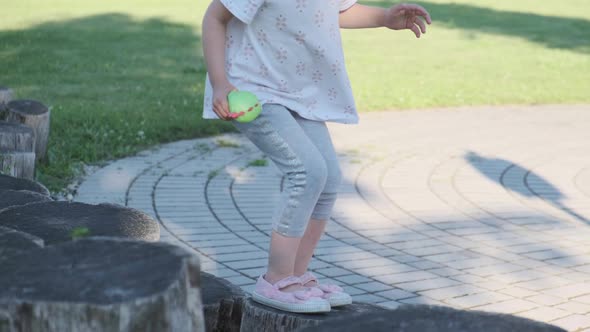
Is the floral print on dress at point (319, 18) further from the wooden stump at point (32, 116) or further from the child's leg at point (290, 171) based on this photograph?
the wooden stump at point (32, 116)

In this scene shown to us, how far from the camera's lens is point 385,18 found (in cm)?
393

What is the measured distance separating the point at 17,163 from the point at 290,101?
7.80ft

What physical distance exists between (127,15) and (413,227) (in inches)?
576

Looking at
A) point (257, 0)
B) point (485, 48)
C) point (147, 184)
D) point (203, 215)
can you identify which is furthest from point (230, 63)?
point (485, 48)

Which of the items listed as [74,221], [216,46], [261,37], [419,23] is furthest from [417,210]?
[74,221]

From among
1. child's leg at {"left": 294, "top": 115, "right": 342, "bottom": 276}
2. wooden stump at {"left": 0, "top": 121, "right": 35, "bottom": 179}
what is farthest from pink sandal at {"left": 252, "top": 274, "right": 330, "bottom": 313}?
wooden stump at {"left": 0, "top": 121, "right": 35, "bottom": 179}

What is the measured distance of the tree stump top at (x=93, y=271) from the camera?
210 centimetres

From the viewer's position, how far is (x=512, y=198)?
7.02 metres

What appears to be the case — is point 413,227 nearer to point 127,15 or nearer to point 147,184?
point 147,184

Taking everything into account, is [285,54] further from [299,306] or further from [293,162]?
[299,306]

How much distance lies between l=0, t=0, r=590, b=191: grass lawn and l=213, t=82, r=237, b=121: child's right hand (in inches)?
141

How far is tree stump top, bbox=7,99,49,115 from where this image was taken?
6660 millimetres

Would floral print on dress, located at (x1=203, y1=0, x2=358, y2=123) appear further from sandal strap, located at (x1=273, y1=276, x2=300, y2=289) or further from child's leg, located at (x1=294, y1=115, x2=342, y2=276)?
sandal strap, located at (x1=273, y1=276, x2=300, y2=289)

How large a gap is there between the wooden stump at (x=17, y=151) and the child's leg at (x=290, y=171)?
2247mm
